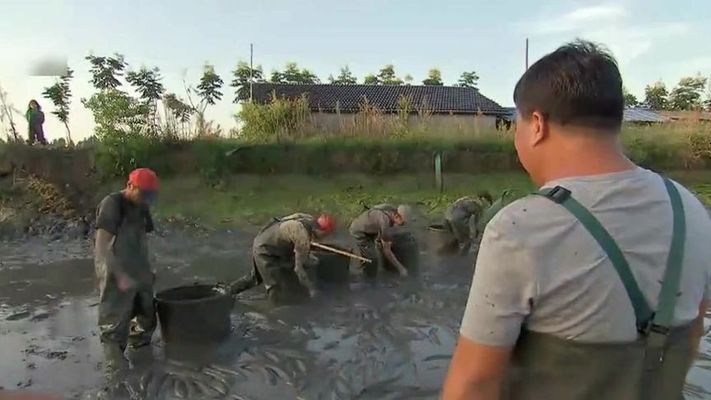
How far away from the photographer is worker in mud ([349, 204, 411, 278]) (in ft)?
28.0

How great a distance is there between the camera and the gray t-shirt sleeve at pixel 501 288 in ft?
4.12

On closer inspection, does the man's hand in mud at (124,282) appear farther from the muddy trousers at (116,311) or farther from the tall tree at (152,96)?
the tall tree at (152,96)

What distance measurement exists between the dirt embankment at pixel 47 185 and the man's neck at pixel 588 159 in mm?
13652

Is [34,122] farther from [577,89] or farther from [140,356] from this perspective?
[577,89]

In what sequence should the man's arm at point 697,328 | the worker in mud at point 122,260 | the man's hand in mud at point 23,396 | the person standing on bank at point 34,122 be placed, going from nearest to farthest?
the man's hand in mud at point 23,396
the man's arm at point 697,328
the worker in mud at point 122,260
the person standing on bank at point 34,122

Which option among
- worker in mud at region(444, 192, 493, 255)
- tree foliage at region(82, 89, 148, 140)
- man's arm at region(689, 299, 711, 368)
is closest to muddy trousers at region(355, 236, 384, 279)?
worker in mud at region(444, 192, 493, 255)

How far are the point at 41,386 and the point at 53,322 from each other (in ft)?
6.77

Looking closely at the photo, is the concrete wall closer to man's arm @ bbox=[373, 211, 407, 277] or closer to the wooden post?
the wooden post

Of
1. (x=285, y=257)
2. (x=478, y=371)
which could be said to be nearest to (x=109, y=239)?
(x=285, y=257)

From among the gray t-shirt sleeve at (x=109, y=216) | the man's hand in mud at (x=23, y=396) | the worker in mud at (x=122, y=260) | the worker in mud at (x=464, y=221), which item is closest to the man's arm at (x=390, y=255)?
the worker in mud at (x=464, y=221)

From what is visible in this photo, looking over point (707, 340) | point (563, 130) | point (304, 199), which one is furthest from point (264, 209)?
point (563, 130)

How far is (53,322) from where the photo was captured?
7199mm

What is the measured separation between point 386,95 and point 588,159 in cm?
3678

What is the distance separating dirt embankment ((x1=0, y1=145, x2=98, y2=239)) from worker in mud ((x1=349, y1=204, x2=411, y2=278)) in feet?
24.5
